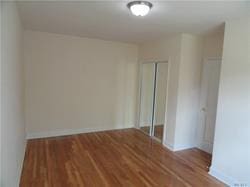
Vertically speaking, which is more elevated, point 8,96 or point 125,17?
point 125,17

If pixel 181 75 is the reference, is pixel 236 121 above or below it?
below

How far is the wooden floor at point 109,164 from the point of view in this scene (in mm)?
2771

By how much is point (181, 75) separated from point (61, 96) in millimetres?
2858

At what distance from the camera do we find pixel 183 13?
2.64m

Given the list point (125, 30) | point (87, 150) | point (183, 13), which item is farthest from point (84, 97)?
point (183, 13)

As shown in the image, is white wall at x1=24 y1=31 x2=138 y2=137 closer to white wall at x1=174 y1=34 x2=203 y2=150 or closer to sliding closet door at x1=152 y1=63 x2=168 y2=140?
sliding closet door at x1=152 y1=63 x2=168 y2=140

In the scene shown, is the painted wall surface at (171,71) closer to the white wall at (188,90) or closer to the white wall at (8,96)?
the white wall at (188,90)

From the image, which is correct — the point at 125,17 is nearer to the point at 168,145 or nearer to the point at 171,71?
the point at 171,71

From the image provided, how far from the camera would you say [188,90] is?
396 cm

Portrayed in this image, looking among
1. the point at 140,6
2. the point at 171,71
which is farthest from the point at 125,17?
the point at 171,71

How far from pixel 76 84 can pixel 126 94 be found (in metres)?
1.49

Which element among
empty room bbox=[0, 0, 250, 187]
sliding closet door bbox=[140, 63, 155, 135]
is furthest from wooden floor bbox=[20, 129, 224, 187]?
sliding closet door bbox=[140, 63, 155, 135]

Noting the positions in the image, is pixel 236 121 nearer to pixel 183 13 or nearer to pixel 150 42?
pixel 183 13

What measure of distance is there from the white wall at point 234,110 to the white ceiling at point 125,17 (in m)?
0.36
